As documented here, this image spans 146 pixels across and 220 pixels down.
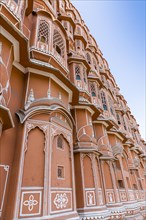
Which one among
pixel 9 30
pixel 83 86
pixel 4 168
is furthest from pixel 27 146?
pixel 83 86

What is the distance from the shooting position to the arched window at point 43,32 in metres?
9.63

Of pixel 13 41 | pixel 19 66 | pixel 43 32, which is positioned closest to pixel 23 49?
pixel 13 41

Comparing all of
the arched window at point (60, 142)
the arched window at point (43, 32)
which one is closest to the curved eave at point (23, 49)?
the arched window at point (43, 32)

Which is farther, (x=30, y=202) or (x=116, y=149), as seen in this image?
(x=116, y=149)

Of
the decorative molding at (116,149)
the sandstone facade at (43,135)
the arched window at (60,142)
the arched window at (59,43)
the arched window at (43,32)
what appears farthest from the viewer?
the decorative molding at (116,149)

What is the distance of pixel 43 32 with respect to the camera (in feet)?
32.6

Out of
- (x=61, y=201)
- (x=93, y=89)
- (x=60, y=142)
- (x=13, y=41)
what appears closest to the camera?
(x=61, y=201)

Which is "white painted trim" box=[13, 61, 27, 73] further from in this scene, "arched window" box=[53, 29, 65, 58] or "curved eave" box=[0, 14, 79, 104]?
"arched window" box=[53, 29, 65, 58]

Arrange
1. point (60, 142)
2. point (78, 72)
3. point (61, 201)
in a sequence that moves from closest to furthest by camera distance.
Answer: point (61, 201)
point (60, 142)
point (78, 72)

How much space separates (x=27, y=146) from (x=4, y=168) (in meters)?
1.07

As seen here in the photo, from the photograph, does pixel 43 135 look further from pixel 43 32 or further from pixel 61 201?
pixel 43 32

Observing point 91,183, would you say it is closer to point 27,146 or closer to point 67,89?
point 27,146

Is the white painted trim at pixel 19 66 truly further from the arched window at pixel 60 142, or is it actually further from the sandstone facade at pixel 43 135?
the arched window at pixel 60 142

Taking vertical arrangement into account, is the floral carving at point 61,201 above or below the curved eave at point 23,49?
below
